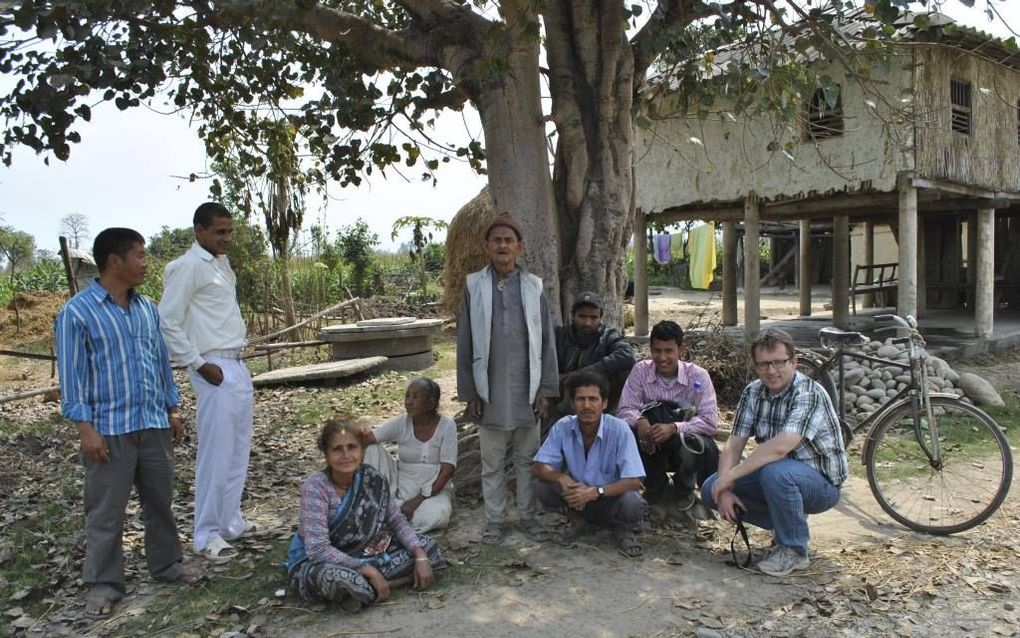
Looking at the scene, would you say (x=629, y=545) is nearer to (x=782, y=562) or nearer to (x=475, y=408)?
(x=782, y=562)

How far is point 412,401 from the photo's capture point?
423 cm

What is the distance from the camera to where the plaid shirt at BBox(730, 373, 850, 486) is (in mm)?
3600

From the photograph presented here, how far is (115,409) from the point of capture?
337 cm

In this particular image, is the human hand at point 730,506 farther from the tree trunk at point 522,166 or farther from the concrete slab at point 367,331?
the concrete slab at point 367,331

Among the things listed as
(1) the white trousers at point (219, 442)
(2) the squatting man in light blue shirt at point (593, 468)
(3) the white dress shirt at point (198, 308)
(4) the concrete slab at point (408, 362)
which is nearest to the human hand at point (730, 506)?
(2) the squatting man in light blue shirt at point (593, 468)

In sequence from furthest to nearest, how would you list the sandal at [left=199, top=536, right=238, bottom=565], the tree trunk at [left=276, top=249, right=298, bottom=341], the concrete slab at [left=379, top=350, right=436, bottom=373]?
the tree trunk at [left=276, top=249, right=298, bottom=341], the concrete slab at [left=379, top=350, right=436, bottom=373], the sandal at [left=199, top=536, right=238, bottom=565]

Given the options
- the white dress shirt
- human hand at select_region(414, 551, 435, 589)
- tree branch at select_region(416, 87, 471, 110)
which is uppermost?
tree branch at select_region(416, 87, 471, 110)

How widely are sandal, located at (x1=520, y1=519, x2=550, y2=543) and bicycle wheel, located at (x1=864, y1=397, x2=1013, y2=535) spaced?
186 cm

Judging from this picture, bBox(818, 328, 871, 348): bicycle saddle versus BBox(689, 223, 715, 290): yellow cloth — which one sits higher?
BBox(689, 223, 715, 290): yellow cloth

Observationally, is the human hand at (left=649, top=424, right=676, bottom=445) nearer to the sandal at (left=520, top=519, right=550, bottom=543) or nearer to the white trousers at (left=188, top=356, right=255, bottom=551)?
the sandal at (left=520, top=519, right=550, bottom=543)

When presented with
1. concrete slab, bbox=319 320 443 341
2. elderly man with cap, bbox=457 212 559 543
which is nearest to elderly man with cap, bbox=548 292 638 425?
elderly man with cap, bbox=457 212 559 543

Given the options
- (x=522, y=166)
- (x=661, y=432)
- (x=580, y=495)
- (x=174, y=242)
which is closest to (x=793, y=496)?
(x=661, y=432)

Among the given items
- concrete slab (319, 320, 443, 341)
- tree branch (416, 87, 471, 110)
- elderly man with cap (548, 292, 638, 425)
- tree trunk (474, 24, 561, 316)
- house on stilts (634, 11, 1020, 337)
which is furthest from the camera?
house on stilts (634, 11, 1020, 337)

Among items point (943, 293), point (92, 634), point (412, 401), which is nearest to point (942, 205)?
point (943, 293)
